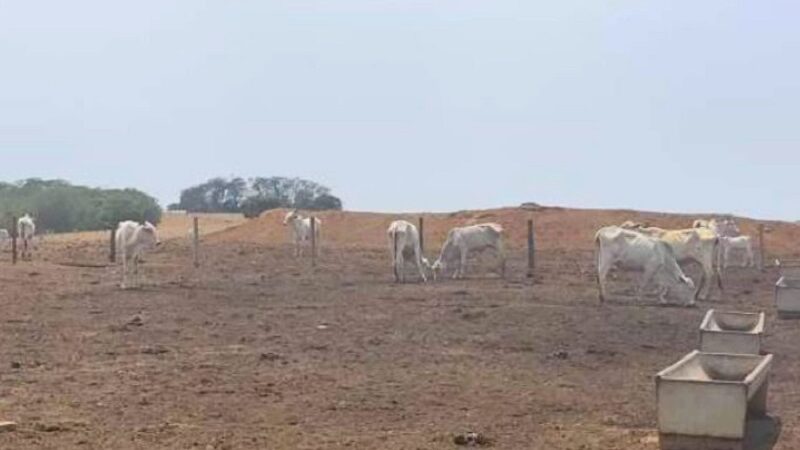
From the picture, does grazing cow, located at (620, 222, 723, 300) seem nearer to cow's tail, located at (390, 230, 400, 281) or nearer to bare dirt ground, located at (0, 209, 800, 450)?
bare dirt ground, located at (0, 209, 800, 450)

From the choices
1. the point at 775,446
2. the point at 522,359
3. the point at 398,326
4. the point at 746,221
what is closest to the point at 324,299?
the point at 398,326

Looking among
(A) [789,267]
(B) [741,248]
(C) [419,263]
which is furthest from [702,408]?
(B) [741,248]

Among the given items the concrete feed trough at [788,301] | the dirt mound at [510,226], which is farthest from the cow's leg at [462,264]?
the dirt mound at [510,226]

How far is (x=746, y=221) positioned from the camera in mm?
57344

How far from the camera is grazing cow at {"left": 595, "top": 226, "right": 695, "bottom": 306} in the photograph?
2484cm

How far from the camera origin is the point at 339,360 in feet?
50.2

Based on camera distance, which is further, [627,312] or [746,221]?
[746,221]

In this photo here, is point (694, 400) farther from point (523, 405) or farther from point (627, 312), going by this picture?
point (627, 312)

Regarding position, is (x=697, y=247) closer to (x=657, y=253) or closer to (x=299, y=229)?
(x=657, y=253)

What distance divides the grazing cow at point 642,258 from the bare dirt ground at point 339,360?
2.75 ft

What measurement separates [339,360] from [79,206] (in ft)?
208

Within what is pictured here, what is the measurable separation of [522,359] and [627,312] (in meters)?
6.47

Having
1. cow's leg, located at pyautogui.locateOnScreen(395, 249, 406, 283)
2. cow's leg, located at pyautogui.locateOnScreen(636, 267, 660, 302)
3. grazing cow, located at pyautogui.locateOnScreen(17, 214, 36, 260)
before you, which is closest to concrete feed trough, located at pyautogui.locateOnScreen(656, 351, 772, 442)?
cow's leg, located at pyautogui.locateOnScreen(636, 267, 660, 302)

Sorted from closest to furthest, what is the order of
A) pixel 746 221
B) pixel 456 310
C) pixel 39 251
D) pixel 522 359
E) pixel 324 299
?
pixel 522 359
pixel 456 310
pixel 324 299
pixel 39 251
pixel 746 221
